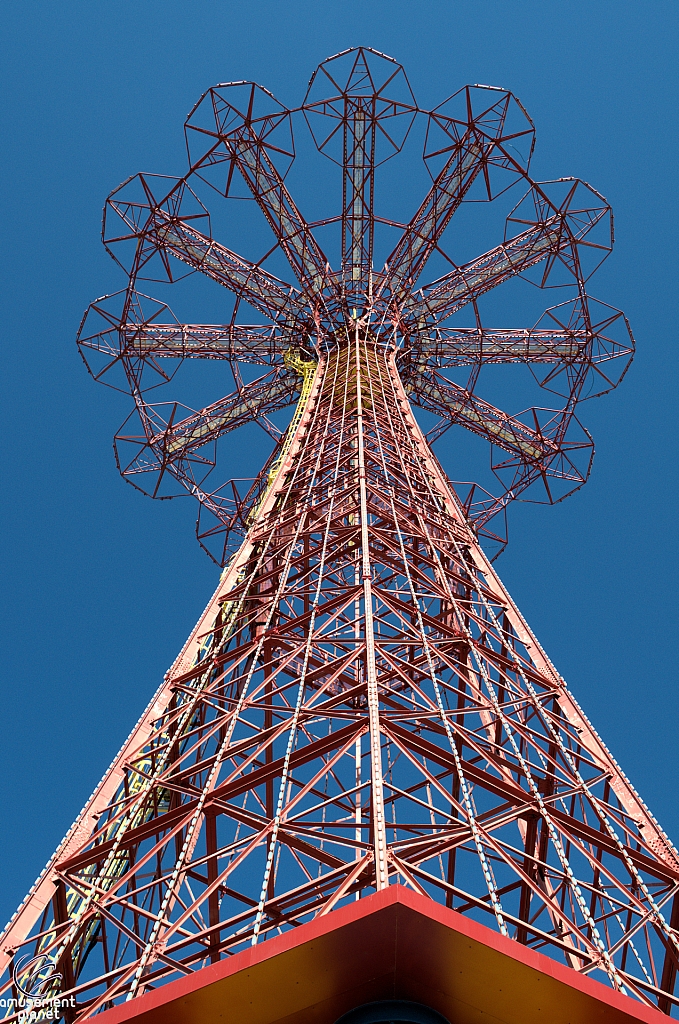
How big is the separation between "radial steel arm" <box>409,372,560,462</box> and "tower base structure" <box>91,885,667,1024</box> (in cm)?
2389

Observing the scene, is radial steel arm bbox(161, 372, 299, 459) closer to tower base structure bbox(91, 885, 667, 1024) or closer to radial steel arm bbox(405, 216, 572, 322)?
radial steel arm bbox(405, 216, 572, 322)

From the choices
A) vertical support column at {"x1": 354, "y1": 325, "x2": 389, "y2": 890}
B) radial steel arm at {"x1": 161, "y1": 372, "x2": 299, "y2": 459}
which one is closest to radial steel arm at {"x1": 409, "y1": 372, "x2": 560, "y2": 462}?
radial steel arm at {"x1": 161, "y1": 372, "x2": 299, "y2": 459}

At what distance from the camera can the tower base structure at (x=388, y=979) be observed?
7184mm

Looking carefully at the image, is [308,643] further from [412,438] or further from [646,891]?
[412,438]

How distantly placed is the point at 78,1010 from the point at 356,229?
24.7 metres

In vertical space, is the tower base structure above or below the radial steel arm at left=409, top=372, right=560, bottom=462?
below

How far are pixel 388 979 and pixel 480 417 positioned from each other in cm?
2498

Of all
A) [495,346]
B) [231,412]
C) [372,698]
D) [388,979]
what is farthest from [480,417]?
[388,979]

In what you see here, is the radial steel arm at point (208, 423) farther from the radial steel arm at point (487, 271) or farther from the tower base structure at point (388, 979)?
the tower base structure at point (388, 979)

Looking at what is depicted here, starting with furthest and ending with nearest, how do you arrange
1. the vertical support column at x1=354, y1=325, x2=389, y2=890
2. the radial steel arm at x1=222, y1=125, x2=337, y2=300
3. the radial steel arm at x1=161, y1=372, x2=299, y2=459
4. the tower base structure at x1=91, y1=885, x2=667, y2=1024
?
the radial steel arm at x1=161, y1=372, x2=299, y2=459 < the radial steel arm at x1=222, y1=125, x2=337, y2=300 < the vertical support column at x1=354, y1=325, x2=389, y2=890 < the tower base structure at x1=91, y1=885, x2=667, y2=1024

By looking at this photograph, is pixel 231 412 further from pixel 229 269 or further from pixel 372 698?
pixel 372 698

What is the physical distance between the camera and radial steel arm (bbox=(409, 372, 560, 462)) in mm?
A: 30516

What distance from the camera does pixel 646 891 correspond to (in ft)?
36.7

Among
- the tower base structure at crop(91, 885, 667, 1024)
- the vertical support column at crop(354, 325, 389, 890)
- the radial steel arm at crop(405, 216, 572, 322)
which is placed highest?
the radial steel arm at crop(405, 216, 572, 322)
